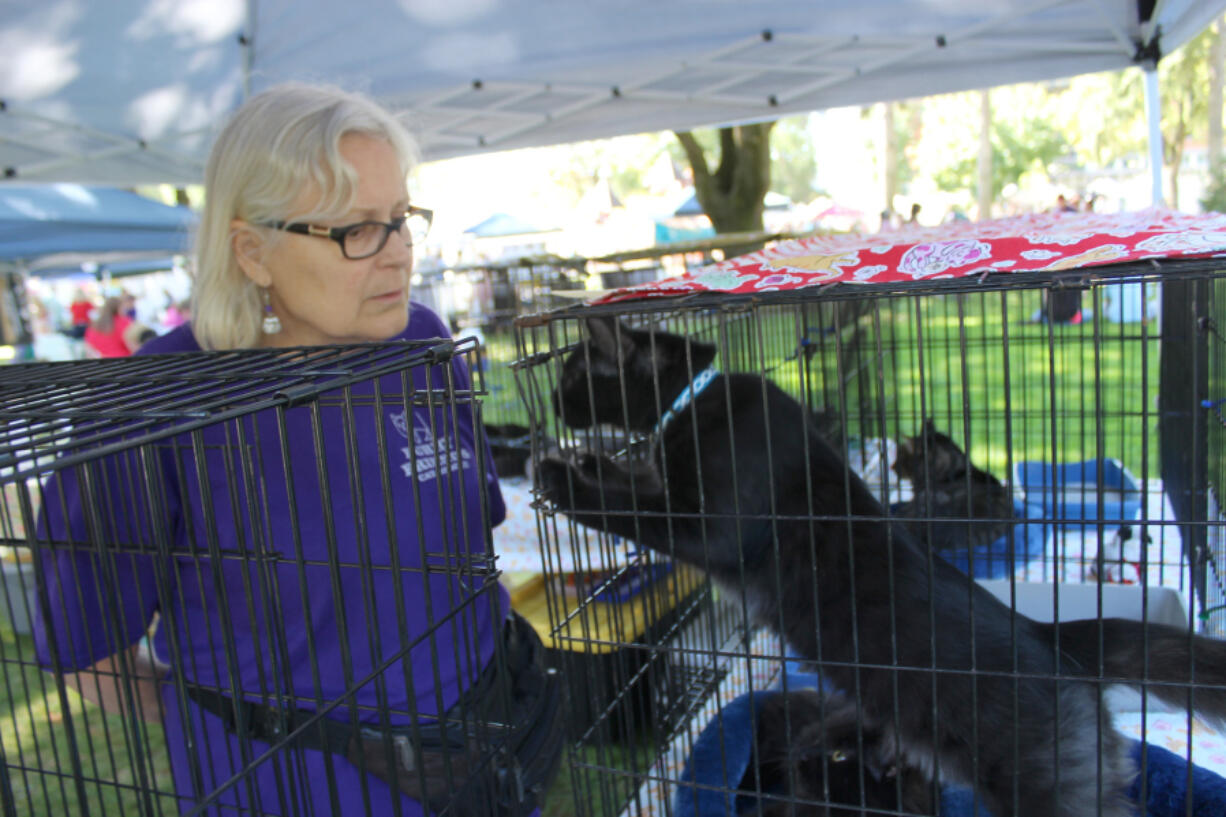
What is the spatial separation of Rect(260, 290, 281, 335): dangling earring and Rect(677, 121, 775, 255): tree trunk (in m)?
5.08

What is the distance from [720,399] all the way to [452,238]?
43.4 ft

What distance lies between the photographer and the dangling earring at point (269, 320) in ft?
4.46

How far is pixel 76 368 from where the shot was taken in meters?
1.15

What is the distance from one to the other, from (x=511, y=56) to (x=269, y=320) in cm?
225

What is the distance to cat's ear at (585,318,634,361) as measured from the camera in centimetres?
172

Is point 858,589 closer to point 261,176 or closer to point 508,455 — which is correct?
point 261,176

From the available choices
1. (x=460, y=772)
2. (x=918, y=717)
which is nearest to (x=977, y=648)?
(x=918, y=717)

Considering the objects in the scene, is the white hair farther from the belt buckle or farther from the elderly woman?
→ the belt buckle

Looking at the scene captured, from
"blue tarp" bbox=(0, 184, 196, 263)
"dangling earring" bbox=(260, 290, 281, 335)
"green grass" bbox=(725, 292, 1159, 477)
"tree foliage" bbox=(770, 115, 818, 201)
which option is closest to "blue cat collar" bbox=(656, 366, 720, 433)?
"green grass" bbox=(725, 292, 1159, 477)

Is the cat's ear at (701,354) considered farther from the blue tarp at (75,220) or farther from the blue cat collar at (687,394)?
the blue tarp at (75,220)

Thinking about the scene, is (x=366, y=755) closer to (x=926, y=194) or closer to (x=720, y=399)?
(x=720, y=399)

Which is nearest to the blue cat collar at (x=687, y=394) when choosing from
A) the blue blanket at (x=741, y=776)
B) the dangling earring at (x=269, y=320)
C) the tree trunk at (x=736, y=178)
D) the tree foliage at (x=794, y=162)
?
the blue blanket at (x=741, y=776)

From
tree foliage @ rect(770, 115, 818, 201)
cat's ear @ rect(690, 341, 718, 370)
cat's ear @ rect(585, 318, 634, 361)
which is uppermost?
tree foliage @ rect(770, 115, 818, 201)

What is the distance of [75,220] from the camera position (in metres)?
6.75
